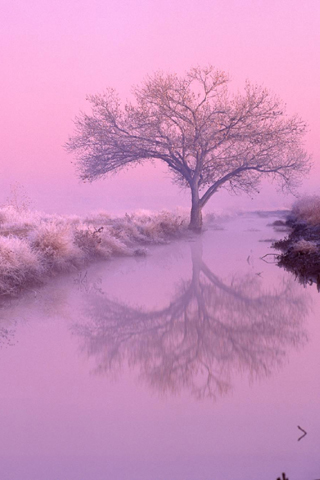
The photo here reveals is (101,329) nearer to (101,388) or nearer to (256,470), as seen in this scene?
(101,388)

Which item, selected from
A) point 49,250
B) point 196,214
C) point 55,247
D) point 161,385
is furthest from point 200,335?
point 196,214

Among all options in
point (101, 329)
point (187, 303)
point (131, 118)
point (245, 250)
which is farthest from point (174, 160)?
point (101, 329)

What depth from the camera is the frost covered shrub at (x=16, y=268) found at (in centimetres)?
923

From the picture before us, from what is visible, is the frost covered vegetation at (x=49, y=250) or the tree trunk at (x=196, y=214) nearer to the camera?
the frost covered vegetation at (x=49, y=250)

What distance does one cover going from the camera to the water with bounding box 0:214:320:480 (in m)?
3.43

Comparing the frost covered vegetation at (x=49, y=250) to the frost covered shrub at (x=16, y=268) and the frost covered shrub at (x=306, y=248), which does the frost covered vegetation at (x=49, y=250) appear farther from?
the frost covered shrub at (x=306, y=248)

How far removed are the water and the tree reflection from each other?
0.8 inches

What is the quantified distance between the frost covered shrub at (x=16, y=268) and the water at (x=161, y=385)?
0.45 m

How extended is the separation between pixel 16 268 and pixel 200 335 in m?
4.83

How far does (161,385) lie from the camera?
4.84 metres

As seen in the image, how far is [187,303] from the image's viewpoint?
8.87m

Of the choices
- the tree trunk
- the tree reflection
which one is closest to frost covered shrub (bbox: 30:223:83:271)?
the tree reflection

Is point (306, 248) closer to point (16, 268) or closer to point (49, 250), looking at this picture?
point (49, 250)

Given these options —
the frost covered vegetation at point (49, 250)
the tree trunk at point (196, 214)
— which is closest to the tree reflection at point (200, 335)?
the frost covered vegetation at point (49, 250)
